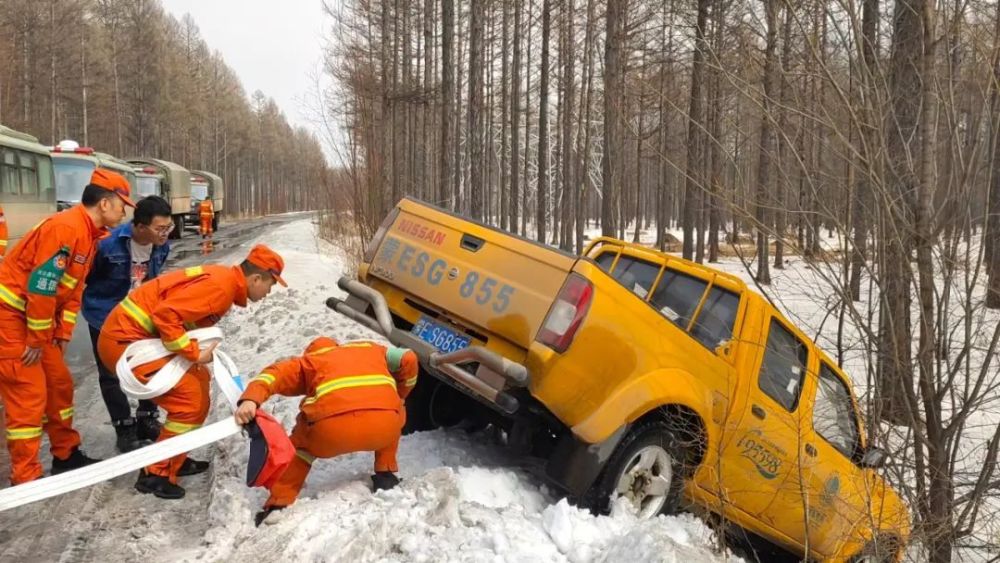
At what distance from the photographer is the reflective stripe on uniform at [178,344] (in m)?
3.68

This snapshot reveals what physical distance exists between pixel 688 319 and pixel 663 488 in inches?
43.3

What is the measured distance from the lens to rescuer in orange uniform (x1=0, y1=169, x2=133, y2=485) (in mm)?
3814

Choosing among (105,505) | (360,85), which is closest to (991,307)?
(105,505)

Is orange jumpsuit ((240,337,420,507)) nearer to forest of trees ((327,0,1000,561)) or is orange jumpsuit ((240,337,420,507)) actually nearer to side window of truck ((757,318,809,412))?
forest of trees ((327,0,1000,561))

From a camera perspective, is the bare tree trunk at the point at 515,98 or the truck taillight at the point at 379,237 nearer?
the truck taillight at the point at 379,237

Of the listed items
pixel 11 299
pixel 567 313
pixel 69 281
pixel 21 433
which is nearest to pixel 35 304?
pixel 11 299

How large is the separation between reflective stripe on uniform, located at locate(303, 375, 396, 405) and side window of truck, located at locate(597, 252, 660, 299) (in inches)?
72.4

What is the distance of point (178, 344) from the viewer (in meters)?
3.68

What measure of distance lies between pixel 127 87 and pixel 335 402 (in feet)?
172

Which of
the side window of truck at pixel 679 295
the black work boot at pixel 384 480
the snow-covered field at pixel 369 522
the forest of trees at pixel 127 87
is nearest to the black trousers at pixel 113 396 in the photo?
the snow-covered field at pixel 369 522

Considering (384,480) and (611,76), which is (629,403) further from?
(611,76)

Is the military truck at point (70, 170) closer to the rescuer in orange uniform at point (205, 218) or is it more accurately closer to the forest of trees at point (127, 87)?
the forest of trees at point (127, 87)

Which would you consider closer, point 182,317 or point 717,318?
point 182,317

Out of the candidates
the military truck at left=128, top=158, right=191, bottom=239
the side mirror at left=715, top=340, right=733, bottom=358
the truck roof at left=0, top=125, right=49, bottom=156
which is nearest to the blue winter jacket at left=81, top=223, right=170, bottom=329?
the side mirror at left=715, top=340, right=733, bottom=358
